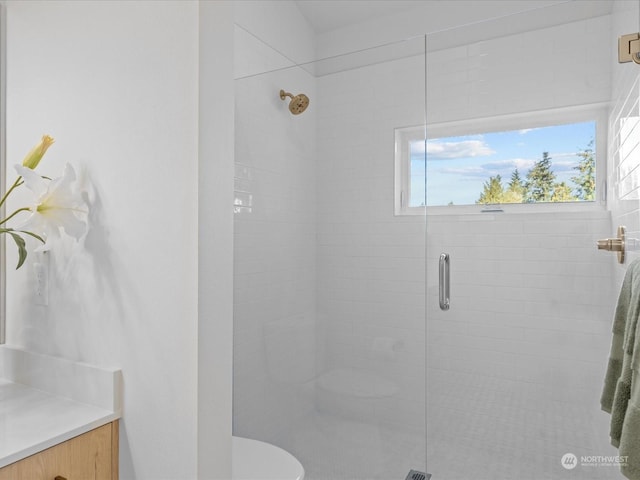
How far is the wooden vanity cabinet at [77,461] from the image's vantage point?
811mm

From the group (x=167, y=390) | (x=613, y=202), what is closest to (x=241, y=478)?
(x=167, y=390)

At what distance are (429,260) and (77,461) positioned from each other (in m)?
1.37

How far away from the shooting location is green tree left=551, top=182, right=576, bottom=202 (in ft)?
5.39

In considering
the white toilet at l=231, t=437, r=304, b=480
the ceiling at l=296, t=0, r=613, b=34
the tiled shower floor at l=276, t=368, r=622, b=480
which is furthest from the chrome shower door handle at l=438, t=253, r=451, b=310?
the ceiling at l=296, t=0, r=613, b=34

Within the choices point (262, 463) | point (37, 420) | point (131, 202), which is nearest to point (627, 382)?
point (262, 463)

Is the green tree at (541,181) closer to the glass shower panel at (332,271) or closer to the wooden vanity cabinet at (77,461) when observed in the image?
the glass shower panel at (332,271)

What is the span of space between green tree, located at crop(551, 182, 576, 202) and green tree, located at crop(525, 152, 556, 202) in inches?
0.5

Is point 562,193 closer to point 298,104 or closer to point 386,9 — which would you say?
point 298,104

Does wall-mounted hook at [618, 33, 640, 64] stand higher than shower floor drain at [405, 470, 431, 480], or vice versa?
wall-mounted hook at [618, 33, 640, 64]

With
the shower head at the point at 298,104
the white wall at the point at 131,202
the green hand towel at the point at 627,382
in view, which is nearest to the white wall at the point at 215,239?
the white wall at the point at 131,202

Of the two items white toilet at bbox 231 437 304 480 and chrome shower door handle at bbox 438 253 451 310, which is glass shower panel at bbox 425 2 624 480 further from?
white toilet at bbox 231 437 304 480

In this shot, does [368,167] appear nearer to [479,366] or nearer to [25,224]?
[479,366]

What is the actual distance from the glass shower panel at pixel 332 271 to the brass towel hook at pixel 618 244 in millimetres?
647

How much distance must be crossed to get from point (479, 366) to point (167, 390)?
1347mm
